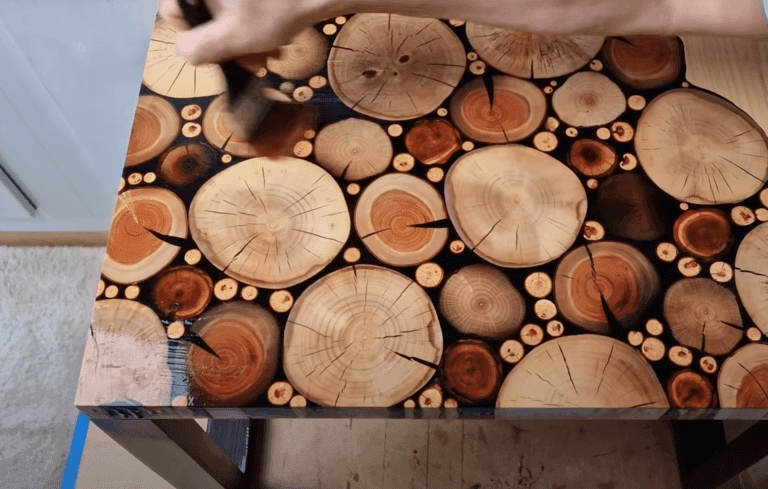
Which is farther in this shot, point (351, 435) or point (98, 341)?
point (351, 435)

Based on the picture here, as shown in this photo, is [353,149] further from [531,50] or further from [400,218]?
[531,50]

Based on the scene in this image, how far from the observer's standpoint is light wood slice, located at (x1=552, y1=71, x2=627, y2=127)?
709 mm

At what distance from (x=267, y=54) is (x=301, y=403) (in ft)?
1.47

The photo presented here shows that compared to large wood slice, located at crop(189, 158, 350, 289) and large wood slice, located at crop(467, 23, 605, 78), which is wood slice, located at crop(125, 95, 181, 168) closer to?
large wood slice, located at crop(189, 158, 350, 289)

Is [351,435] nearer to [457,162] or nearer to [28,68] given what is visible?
[457,162]

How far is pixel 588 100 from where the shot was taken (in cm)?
72

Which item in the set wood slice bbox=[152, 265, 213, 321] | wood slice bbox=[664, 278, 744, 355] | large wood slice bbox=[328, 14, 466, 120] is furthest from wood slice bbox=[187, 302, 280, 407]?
wood slice bbox=[664, 278, 744, 355]

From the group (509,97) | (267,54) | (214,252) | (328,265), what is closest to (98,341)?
(214,252)

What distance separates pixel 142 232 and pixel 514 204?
A: 415mm

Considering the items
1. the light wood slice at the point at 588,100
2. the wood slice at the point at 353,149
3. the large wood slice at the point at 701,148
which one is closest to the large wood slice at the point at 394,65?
the wood slice at the point at 353,149

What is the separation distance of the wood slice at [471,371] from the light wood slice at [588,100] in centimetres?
30

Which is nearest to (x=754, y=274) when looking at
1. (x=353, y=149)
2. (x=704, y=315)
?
(x=704, y=315)

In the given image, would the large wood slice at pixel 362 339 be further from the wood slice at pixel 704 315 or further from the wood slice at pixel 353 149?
the wood slice at pixel 704 315

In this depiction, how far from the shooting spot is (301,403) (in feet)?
1.88
